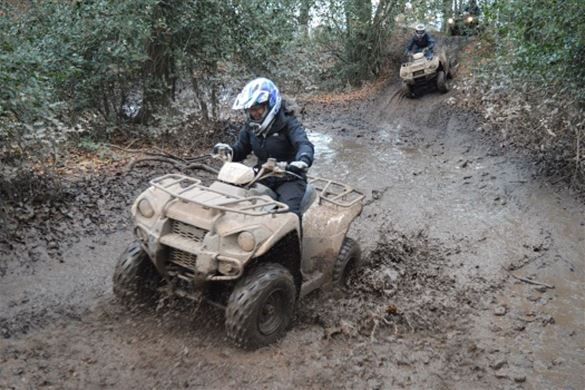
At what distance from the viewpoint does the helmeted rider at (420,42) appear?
15.1m

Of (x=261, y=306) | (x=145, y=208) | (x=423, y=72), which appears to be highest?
(x=145, y=208)

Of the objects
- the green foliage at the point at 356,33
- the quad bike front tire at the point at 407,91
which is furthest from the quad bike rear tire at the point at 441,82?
the green foliage at the point at 356,33

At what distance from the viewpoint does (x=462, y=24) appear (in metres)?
17.8

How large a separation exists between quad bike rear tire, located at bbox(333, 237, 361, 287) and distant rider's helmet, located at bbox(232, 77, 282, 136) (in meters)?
1.32

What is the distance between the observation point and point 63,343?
163 inches

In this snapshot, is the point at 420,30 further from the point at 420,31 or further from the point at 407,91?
the point at 407,91

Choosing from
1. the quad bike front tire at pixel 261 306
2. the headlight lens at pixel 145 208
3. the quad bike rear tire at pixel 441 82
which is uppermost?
the headlight lens at pixel 145 208

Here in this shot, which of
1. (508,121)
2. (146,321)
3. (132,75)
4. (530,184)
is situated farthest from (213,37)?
(146,321)

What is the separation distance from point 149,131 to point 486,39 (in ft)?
24.0

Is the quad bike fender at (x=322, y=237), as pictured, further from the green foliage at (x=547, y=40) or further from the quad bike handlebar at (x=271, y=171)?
the green foliage at (x=547, y=40)

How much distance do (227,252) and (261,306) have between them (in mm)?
473

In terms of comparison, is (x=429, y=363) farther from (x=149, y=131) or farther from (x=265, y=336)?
(x=149, y=131)

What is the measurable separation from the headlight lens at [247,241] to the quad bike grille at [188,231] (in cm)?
29

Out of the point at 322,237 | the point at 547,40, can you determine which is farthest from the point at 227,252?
the point at 547,40
